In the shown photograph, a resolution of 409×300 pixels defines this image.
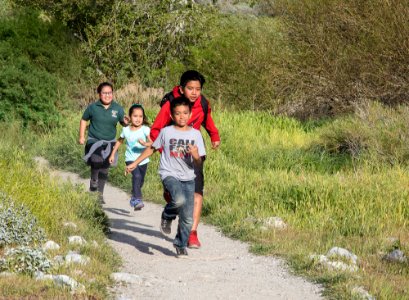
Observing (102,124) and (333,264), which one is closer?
(333,264)

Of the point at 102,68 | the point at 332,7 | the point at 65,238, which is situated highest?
the point at 332,7

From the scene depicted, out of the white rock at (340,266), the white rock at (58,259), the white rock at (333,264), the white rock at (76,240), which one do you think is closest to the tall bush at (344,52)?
the white rock at (333,264)

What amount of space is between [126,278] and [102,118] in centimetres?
417

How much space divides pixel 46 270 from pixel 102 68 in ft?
53.4

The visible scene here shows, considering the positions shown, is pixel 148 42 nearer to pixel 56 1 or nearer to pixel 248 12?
pixel 56 1

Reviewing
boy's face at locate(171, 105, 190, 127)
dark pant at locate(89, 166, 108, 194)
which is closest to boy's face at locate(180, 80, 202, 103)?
boy's face at locate(171, 105, 190, 127)

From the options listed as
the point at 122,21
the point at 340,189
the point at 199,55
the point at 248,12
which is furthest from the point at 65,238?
the point at 248,12

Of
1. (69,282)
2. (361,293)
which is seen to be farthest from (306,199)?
(69,282)

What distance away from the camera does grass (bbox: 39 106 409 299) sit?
7.91 m

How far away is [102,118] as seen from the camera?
444 inches

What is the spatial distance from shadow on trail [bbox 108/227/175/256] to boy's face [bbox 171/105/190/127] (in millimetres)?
1361

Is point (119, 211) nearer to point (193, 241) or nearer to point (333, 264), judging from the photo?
point (193, 241)

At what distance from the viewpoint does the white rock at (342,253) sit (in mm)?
7994

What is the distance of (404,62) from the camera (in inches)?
699
